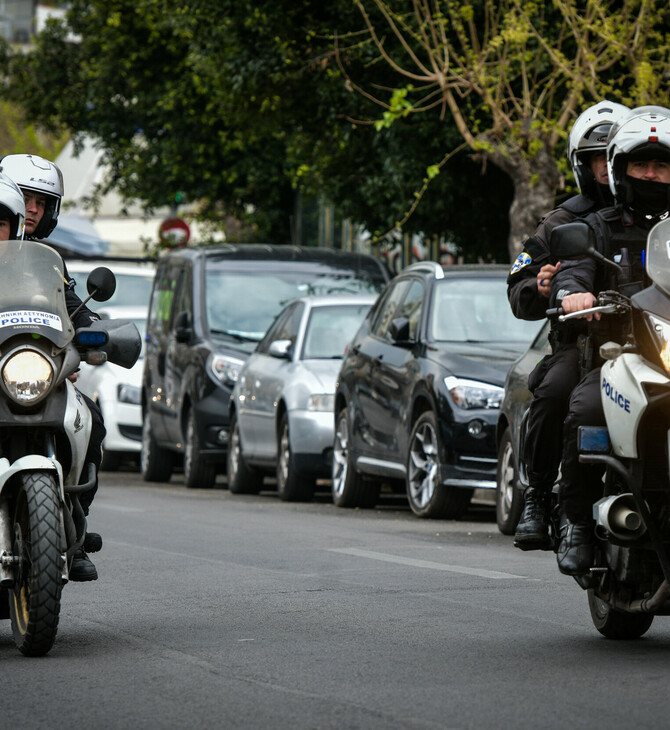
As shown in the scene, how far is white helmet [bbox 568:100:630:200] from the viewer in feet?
23.7

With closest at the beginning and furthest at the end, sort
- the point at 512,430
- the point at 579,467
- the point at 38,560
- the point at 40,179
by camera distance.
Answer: the point at 38,560, the point at 579,467, the point at 40,179, the point at 512,430

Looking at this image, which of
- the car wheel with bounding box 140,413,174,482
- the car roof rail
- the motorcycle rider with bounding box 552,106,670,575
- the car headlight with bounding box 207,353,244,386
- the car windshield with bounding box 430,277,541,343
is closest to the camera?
the motorcycle rider with bounding box 552,106,670,575

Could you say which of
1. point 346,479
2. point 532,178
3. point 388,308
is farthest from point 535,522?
point 532,178

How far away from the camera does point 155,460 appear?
19.6 meters

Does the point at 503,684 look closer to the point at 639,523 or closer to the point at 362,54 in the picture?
the point at 639,523

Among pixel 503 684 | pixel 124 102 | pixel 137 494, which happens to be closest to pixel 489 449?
pixel 137 494

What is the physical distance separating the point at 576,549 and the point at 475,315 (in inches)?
285

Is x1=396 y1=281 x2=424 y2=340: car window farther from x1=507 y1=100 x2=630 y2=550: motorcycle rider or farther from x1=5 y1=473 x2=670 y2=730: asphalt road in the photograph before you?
x1=507 y1=100 x2=630 y2=550: motorcycle rider

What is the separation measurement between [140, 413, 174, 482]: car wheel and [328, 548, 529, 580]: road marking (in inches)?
351

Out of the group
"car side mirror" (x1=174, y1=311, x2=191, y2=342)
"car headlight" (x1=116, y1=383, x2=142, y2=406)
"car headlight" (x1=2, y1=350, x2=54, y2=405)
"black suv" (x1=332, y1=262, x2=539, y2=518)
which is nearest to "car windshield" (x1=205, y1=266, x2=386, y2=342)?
"car side mirror" (x1=174, y1=311, x2=191, y2=342)

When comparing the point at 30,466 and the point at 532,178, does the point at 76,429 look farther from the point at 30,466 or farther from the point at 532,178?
the point at 532,178

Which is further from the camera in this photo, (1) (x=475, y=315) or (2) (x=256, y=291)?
(2) (x=256, y=291)

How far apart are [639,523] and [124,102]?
2552cm

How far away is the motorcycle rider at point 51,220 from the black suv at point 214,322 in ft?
33.1
